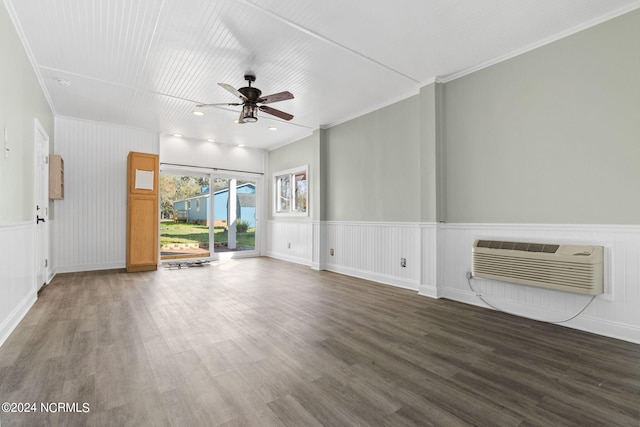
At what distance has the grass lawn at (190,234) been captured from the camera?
652 centimetres

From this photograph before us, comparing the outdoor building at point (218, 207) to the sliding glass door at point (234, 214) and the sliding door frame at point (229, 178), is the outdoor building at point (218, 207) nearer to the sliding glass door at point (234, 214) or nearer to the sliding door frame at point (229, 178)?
the sliding glass door at point (234, 214)

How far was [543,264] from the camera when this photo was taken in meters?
2.84

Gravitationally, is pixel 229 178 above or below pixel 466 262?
above

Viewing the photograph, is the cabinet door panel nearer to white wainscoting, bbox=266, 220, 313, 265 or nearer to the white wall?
the white wall

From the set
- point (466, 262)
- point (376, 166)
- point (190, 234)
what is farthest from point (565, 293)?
point (190, 234)

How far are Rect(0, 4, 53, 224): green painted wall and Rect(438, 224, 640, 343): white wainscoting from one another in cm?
454

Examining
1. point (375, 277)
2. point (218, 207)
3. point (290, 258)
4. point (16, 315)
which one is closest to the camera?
point (16, 315)

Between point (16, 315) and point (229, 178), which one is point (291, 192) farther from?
point (16, 315)

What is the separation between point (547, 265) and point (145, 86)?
525 centimetres

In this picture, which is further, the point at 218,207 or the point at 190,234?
the point at 218,207

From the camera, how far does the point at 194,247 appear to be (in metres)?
6.98

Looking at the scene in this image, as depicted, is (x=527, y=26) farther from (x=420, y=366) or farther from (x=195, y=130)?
(x=195, y=130)

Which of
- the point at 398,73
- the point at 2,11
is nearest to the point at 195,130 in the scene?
the point at 2,11

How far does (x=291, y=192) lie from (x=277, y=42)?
4196 millimetres
